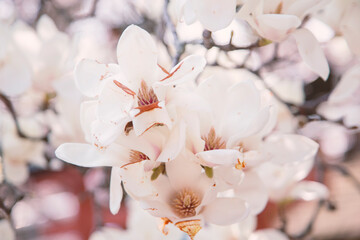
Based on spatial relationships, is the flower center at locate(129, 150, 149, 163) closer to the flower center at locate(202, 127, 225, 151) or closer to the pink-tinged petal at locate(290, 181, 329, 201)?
the flower center at locate(202, 127, 225, 151)

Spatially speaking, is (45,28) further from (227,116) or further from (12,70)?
(227,116)

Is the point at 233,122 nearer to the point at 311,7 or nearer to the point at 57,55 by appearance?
the point at 311,7

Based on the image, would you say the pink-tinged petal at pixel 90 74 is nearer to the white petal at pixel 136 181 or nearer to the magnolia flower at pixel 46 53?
the white petal at pixel 136 181

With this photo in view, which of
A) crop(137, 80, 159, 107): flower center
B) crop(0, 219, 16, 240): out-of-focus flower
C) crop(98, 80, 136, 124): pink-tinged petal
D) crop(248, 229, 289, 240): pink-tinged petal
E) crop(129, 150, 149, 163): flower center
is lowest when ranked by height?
crop(248, 229, 289, 240): pink-tinged petal

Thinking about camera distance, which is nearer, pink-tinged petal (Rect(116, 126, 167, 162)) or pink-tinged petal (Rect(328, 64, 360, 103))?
pink-tinged petal (Rect(116, 126, 167, 162))

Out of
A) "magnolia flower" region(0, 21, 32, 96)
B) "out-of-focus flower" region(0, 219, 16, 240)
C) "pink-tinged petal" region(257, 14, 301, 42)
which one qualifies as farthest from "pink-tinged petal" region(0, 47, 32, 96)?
"pink-tinged petal" region(257, 14, 301, 42)

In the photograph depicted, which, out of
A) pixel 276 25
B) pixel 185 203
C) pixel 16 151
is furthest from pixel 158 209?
pixel 16 151
